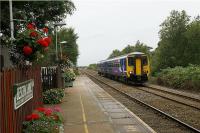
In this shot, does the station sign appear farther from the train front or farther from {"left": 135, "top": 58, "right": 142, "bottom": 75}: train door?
{"left": 135, "top": 58, "right": 142, "bottom": 75}: train door

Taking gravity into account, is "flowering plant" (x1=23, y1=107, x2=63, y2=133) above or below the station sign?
below

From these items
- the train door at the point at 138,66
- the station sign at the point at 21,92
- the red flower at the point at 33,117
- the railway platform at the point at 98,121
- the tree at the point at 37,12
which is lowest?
the railway platform at the point at 98,121

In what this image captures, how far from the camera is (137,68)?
122 feet

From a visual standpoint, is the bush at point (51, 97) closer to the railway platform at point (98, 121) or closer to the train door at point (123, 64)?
the railway platform at point (98, 121)

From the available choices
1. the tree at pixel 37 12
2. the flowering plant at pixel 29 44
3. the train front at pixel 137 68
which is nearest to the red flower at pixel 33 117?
the flowering plant at pixel 29 44

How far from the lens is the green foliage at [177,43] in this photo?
179ft

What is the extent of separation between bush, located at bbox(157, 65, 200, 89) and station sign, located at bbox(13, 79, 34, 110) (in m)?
21.4

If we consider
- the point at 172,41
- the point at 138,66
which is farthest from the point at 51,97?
the point at 172,41

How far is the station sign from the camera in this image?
28.5 feet

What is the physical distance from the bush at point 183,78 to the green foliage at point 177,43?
16350mm

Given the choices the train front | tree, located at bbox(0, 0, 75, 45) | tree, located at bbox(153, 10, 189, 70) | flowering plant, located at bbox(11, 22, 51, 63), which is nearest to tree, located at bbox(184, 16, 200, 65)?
tree, located at bbox(153, 10, 189, 70)

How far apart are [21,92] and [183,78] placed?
24996mm

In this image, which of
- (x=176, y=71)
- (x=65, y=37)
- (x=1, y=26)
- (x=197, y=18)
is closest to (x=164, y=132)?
(x=1, y=26)

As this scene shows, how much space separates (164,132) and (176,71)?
23881mm
